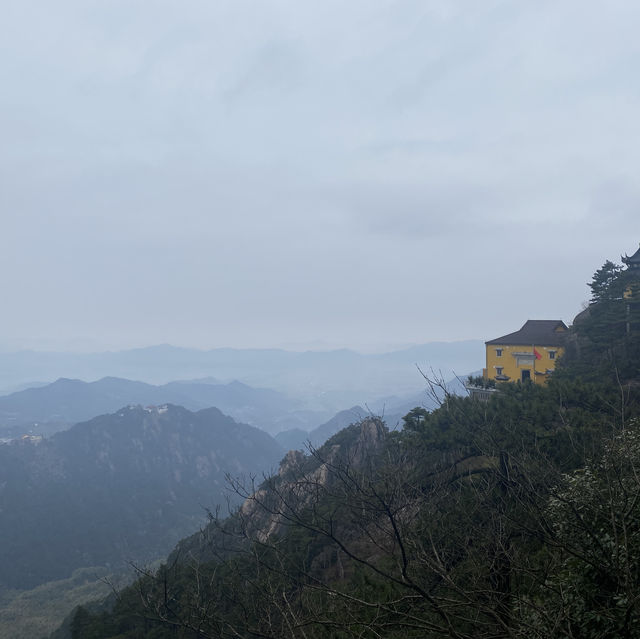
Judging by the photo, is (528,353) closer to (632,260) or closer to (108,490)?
(632,260)

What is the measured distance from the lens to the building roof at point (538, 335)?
34219mm

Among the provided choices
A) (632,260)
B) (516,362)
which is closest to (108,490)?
(516,362)

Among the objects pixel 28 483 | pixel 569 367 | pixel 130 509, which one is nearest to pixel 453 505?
pixel 569 367

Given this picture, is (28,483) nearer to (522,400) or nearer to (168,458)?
(168,458)

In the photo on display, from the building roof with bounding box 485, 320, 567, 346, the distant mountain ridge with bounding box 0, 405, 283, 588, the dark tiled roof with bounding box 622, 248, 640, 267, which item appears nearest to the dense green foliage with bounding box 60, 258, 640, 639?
the building roof with bounding box 485, 320, 567, 346

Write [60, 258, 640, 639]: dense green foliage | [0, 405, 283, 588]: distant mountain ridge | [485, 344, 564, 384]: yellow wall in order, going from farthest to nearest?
[0, 405, 283, 588]: distant mountain ridge < [485, 344, 564, 384]: yellow wall < [60, 258, 640, 639]: dense green foliage

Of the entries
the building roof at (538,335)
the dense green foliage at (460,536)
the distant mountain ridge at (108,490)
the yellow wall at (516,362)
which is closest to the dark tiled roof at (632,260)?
the dense green foliage at (460,536)

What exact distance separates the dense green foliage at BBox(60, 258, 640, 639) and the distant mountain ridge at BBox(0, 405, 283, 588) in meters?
63.9

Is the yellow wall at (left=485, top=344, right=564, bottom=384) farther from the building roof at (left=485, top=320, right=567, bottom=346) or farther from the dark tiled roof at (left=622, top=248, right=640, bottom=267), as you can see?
the dark tiled roof at (left=622, top=248, right=640, bottom=267)

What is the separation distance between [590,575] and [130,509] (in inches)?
5920

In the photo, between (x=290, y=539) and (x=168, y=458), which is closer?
(x=290, y=539)

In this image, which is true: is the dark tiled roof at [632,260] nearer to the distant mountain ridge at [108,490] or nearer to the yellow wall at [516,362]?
the yellow wall at [516,362]

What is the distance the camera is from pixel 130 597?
1049 inches

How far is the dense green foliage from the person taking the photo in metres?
5.54
